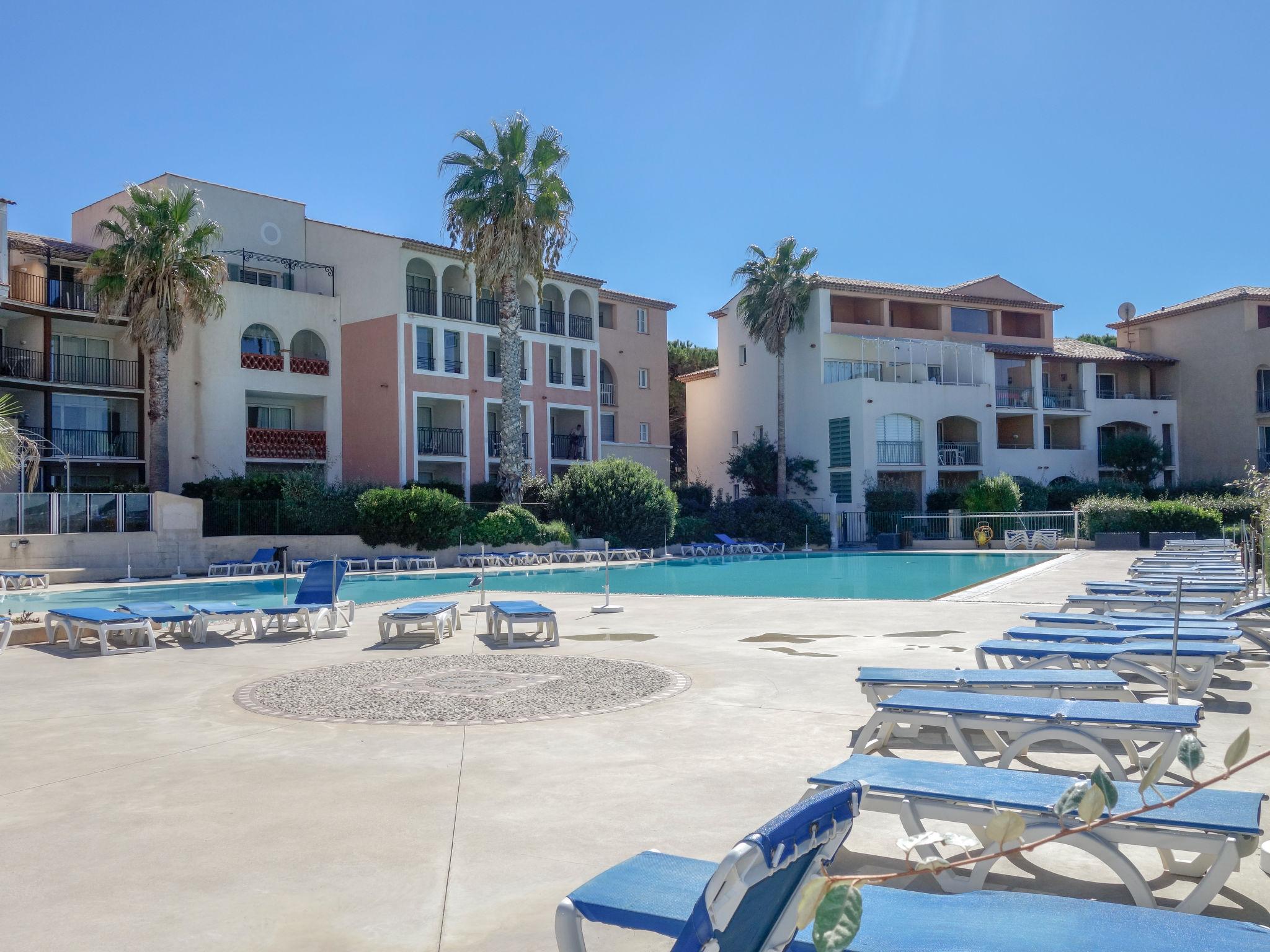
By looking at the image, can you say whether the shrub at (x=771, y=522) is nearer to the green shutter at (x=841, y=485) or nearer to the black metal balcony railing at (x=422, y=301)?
the green shutter at (x=841, y=485)

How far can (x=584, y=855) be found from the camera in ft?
15.0

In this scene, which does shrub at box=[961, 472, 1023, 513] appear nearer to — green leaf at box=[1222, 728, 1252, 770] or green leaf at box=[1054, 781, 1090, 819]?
green leaf at box=[1222, 728, 1252, 770]

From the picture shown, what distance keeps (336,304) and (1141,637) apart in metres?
33.2

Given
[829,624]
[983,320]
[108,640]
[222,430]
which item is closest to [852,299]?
[983,320]

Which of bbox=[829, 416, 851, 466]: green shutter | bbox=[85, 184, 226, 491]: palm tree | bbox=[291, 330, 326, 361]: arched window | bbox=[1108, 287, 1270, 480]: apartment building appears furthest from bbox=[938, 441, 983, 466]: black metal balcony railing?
bbox=[85, 184, 226, 491]: palm tree

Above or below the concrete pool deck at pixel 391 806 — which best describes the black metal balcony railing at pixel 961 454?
above

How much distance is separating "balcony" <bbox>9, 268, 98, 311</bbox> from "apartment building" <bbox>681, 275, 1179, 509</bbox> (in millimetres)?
26960

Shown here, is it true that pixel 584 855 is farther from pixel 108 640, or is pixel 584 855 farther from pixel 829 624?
pixel 108 640

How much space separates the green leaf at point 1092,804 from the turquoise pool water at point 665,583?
50.1 feet

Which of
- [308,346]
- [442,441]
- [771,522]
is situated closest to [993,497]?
[771,522]

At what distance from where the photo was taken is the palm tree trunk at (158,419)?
1186 inches

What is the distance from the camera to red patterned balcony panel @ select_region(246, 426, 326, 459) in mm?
34094

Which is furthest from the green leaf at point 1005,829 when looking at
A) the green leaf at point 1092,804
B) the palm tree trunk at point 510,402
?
the palm tree trunk at point 510,402

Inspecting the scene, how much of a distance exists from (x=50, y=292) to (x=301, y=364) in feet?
25.8
